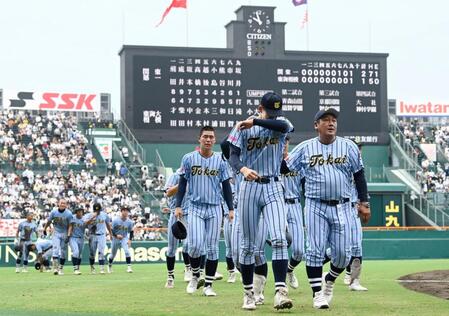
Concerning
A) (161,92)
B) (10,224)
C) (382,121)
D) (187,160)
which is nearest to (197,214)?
(187,160)

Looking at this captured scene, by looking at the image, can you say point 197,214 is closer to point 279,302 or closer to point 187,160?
point 187,160

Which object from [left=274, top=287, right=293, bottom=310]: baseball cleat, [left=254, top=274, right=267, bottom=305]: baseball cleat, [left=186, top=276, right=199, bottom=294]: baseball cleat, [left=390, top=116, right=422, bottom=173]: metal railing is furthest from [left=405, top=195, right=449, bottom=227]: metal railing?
[left=274, top=287, right=293, bottom=310]: baseball cleat

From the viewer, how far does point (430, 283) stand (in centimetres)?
1708

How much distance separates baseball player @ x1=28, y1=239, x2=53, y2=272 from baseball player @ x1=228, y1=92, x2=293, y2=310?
18310mm

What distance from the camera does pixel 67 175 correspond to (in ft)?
144

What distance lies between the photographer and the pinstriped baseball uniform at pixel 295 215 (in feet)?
49.1

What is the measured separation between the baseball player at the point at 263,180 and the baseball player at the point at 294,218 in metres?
3.08

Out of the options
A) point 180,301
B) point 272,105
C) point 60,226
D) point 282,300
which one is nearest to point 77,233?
point 60,226

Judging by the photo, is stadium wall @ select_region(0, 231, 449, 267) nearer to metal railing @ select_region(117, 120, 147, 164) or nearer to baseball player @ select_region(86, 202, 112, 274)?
baseball player @ select_region(86, 202, 112, 274)

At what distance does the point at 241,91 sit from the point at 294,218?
27715 millimetres

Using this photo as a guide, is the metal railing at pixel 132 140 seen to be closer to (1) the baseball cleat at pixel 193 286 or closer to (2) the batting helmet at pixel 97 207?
(2) the batting helmet at pixel 97 207

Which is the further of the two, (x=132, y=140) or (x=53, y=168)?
(x=53, y=168)

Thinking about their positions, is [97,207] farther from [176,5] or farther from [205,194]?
[176,5]

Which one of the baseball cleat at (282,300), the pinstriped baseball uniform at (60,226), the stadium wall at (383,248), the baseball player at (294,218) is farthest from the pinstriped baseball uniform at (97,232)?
the baseball cleat at (282,300)
